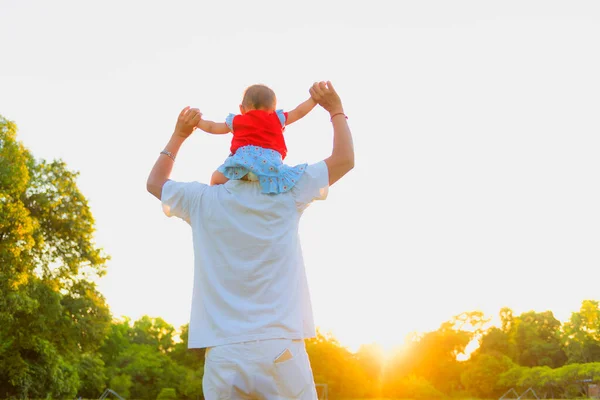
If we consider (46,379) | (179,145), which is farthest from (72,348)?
(179,145)

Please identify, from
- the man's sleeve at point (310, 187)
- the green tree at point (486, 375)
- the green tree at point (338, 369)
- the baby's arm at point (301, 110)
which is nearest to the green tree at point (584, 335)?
the green tree at point (486, 375)

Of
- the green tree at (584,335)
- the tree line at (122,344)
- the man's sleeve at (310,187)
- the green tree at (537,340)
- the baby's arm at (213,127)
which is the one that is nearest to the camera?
the man's sleeve at (310,187)

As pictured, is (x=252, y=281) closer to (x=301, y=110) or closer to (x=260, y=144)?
(x=260, y=144)

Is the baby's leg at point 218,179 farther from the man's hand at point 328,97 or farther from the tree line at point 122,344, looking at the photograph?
the tree line at point 122,344

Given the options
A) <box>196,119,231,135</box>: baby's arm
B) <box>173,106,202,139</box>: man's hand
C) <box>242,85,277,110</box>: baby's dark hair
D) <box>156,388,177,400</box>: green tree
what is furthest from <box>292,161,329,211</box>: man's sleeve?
<box>156,388,177,400</box>: green tree

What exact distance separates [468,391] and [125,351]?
30.5m

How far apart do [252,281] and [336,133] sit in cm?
66

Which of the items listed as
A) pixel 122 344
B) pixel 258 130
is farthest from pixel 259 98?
pixel 122 344

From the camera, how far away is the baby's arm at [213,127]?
2594mm

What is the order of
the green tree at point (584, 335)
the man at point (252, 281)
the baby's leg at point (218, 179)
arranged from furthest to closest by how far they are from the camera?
the green tree at point (584, 335), the baby's leg at point (218, 179), the man at point (252, 281)

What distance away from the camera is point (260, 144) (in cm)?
238

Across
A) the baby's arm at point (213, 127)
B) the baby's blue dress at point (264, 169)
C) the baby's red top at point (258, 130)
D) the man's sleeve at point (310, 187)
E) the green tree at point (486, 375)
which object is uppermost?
the green tree at point (486, 375)

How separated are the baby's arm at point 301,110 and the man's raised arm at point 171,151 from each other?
38 centimetres

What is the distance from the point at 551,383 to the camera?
42.6m
